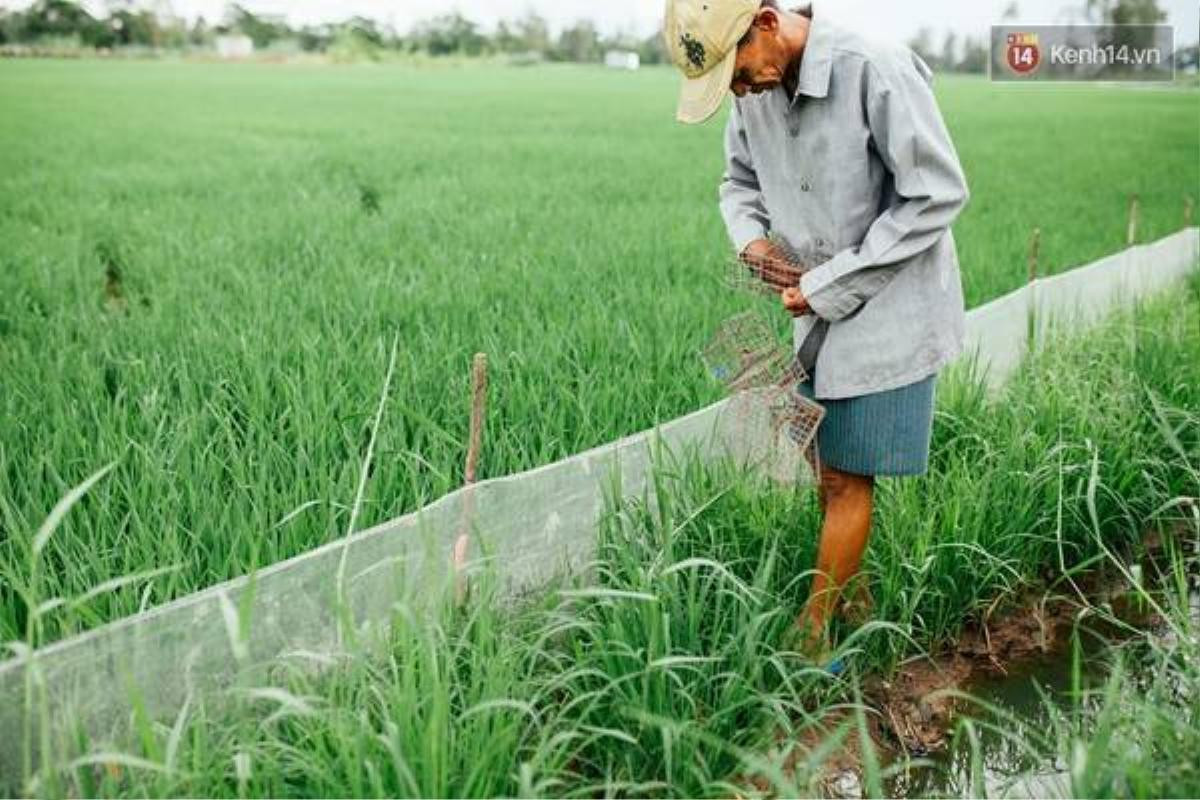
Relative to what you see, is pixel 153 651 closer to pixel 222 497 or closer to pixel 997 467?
pixel 222 497

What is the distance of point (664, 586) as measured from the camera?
2062 mm

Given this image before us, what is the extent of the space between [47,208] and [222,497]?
510 centimetres

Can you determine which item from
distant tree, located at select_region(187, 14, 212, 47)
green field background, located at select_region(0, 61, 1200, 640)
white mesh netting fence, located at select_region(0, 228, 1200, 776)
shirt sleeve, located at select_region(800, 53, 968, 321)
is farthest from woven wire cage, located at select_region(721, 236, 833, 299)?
distant tree, located at select_region(187, 14, 212, 47)

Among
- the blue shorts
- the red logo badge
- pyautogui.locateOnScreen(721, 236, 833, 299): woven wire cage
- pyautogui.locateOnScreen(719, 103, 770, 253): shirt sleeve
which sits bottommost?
the blue shorts

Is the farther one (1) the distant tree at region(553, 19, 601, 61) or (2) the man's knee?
(1) the distant tree at region(553, 19, 601, 61)

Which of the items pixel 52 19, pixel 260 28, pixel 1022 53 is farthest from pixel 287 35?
pixel 1022 53

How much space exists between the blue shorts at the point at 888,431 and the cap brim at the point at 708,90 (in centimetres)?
63

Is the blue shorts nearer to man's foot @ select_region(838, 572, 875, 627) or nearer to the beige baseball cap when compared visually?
man's foot @ select_region(838, 572, 875, 627)

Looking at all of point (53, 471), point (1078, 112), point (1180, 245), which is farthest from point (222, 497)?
point (1078, 112)

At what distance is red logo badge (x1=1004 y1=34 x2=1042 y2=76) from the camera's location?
666cm

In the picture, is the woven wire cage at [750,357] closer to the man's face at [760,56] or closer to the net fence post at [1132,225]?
the man's face at [760,56]

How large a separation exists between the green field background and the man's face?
94cm

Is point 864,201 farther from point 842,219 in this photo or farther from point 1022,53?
point 1022,53

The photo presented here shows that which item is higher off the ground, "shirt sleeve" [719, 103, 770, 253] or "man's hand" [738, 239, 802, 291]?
"shirt sleeve" [719, 103, 770, 253]
